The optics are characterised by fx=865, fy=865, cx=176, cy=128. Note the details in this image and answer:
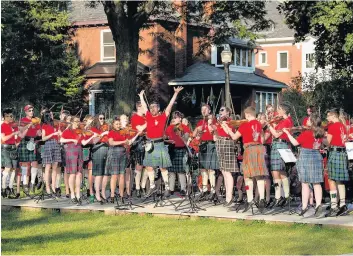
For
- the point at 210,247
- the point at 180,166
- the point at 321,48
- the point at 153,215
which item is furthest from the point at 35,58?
the point at 210,247

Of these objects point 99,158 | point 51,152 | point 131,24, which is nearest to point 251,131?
point 99,158

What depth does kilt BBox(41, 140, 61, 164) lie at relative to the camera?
17.5 metres

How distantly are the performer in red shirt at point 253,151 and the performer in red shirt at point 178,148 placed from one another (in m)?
2.67

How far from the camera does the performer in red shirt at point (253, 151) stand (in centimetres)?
1429

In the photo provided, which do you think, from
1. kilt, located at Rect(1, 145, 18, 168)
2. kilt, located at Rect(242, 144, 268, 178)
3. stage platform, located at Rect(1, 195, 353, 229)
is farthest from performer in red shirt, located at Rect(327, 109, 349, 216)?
kilt, located at Rect(1, 145, 18, 168)

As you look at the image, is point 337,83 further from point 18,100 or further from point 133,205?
point 133,205

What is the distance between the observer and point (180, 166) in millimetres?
17484

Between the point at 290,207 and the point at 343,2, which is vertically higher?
the point at 343,2

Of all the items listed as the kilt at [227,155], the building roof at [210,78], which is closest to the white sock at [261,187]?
the kilt at [227,155]

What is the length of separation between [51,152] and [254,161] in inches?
194

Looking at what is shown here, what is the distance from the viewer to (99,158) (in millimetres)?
16734

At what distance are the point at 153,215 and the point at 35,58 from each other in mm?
23896

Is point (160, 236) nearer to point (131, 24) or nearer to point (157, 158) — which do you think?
point (157, 158)

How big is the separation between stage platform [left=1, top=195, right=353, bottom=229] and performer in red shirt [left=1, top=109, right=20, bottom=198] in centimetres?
67
